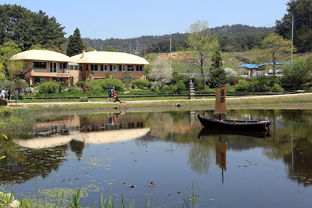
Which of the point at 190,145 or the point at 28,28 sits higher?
the point at 28,28

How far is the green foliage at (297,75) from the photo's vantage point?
61.6 metres

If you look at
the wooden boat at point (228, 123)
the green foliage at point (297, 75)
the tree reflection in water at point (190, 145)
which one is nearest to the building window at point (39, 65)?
the tree reflection in water at point (190, 145)

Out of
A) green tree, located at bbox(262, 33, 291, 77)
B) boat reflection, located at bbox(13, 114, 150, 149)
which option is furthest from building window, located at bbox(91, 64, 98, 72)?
boat reflection, located at bbox(13, 114, 150, 149)

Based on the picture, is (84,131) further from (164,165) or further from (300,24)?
(300,24)

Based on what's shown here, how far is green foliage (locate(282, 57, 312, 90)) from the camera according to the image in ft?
202

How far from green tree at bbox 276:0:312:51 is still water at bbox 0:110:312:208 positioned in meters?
75.0

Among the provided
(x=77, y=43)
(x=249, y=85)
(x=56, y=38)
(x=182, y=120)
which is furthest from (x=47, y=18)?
(x=182, y=120)

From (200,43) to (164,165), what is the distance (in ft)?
162

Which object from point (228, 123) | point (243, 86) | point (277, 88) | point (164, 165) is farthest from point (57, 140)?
point (277, 88)

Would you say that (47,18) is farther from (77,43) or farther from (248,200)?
(248,200)

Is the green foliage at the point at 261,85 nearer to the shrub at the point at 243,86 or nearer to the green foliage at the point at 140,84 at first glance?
the shrub at the point at 243,86

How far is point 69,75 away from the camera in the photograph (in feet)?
240

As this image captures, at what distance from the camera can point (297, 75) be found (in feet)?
202

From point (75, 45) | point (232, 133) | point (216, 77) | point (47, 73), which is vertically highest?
point (75, 45)
